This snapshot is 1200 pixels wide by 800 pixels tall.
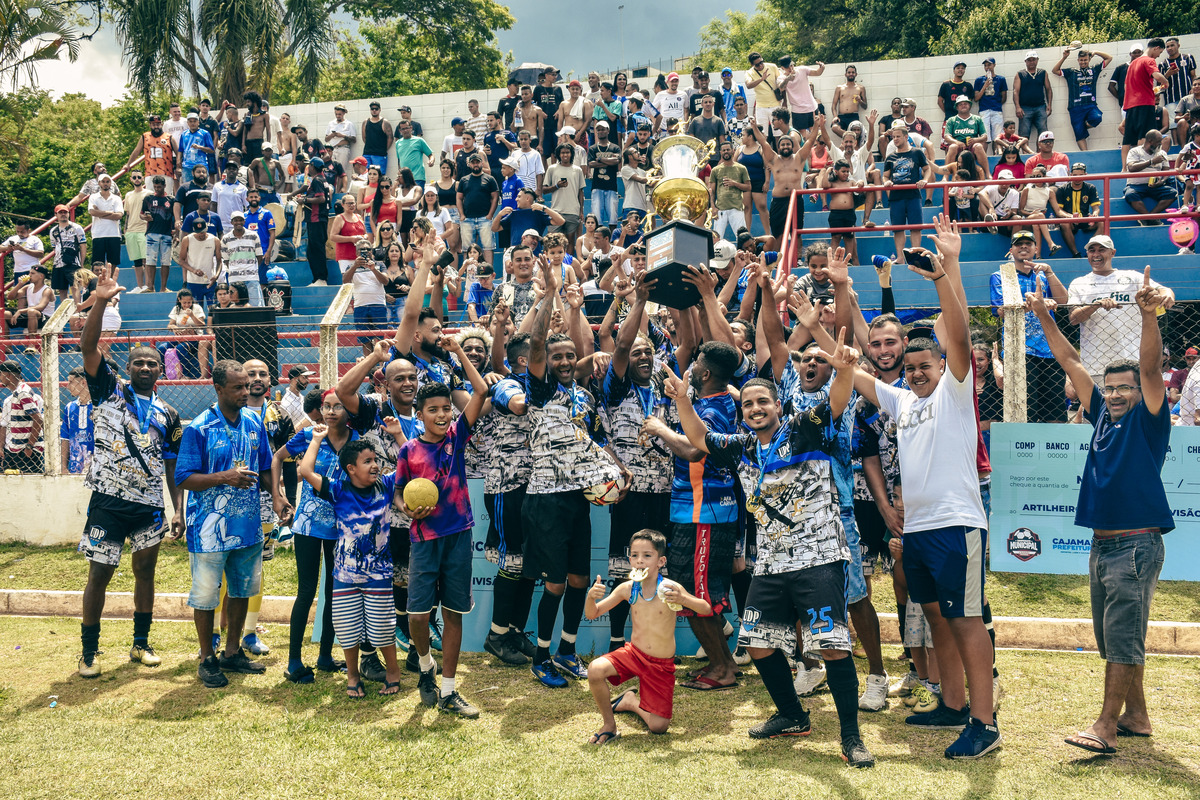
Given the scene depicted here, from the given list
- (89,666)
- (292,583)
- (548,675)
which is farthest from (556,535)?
(292,583)

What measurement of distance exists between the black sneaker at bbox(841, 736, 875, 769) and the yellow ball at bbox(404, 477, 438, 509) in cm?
269

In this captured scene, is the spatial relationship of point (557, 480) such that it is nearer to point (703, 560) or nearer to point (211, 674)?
point (703, 560)

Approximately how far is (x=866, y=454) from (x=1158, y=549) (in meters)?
1.60

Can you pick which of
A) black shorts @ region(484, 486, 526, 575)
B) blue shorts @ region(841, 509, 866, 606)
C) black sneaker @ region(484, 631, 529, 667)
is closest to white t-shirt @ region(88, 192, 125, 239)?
black shorts @ region(484, 486, 526, 575)

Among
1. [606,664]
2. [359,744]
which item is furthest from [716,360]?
[359,744]

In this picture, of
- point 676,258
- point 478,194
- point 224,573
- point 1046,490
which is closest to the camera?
point 676,258

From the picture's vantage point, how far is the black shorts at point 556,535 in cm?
612

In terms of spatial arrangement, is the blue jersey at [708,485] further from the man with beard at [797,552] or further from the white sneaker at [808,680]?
the white sneaker at [808,680]

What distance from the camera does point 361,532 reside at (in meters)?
6.08

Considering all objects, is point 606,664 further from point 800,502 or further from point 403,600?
point 403,600

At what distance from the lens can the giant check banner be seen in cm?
749

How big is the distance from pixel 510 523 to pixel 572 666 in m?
1.08

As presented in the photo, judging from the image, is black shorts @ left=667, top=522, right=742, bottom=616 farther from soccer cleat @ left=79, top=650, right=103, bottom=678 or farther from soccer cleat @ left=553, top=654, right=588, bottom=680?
soccer cleat @ left=79, top=650, right=103, bottom=678

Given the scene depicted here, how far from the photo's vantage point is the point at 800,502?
4.95m
